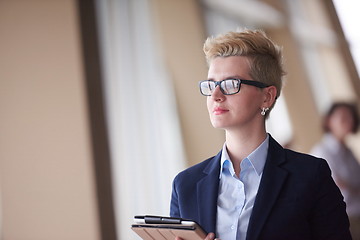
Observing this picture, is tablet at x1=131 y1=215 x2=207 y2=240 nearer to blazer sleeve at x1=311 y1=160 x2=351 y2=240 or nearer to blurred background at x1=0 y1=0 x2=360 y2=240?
blazer sleeve at x1=311 y1=160 x2=351 y2=240

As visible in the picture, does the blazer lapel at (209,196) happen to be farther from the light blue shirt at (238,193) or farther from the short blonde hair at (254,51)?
the short blonde hair at (254,51)

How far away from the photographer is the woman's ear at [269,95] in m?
1.14

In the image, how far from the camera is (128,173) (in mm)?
2541

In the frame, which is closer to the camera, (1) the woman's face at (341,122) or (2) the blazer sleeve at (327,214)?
(2) the blazer sleeve at (327,214)

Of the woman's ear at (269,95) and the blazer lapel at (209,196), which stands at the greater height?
the woman's ear at (269,95)

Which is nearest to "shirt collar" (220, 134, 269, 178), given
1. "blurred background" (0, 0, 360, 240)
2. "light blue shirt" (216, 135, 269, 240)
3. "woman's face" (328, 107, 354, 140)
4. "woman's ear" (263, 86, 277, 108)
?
"light blue shirt" (216, 135, 269, 240)

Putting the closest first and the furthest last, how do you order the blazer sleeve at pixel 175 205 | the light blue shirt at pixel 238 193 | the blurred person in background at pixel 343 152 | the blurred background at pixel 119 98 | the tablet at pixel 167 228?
the tablet at pixel 167 228 → the light blue shirt at pixel 238 193 → the blazer sleeve at pixel 175 205 → the blurred background at pixel 119 98 → the blurred person in background at pixel 343 152

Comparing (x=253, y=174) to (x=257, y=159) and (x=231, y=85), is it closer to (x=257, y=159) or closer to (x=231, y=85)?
(x=257, y=159)


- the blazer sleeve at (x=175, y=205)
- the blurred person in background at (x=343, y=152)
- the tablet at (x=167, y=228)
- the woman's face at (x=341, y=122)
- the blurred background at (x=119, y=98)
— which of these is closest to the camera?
the tablet at (x=167, y=228)

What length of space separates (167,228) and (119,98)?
182 centimetres

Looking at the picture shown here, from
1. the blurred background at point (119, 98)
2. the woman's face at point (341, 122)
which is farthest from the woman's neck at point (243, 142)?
the woman's face at point (341, 122)

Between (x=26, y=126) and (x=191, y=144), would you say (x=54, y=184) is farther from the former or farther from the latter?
(x=191, y=144)

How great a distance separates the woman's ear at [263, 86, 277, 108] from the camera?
114cm

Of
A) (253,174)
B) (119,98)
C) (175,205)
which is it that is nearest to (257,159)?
(253,174)
